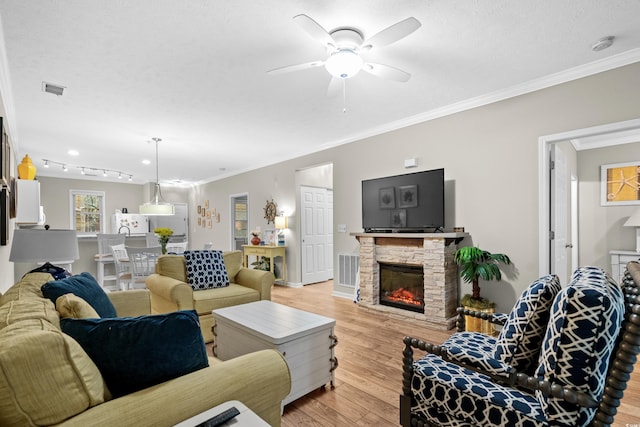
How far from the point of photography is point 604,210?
464 centimetres

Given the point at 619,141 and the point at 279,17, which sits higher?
the point at 279,17

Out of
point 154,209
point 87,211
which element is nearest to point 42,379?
point 154,209

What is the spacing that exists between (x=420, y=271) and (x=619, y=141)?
3.55 meters

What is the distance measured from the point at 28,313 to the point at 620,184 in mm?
6463

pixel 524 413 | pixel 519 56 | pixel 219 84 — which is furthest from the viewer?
pixel 219 84

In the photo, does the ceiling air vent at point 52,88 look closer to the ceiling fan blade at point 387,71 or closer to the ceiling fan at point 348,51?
the ceiling fan at point 348,51

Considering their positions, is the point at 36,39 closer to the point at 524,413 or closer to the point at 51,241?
the point at 51,241

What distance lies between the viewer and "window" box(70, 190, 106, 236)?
835cm

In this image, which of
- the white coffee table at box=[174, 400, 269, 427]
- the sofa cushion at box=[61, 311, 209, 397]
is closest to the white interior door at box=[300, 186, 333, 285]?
the sofa cushion at box=[61, 311, 209, 397]

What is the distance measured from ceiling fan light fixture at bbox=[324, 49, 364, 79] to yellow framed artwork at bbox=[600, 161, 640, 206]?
4.60m

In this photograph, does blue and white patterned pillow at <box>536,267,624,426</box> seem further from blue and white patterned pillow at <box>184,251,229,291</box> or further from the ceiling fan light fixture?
blue and white patterned pillow at <box>184,251,229,291</box>

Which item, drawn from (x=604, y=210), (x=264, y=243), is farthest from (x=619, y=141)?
(x=264, y=243)

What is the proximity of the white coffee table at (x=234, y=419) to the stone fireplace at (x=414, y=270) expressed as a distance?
307 cm

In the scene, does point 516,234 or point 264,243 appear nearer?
point 516,234
